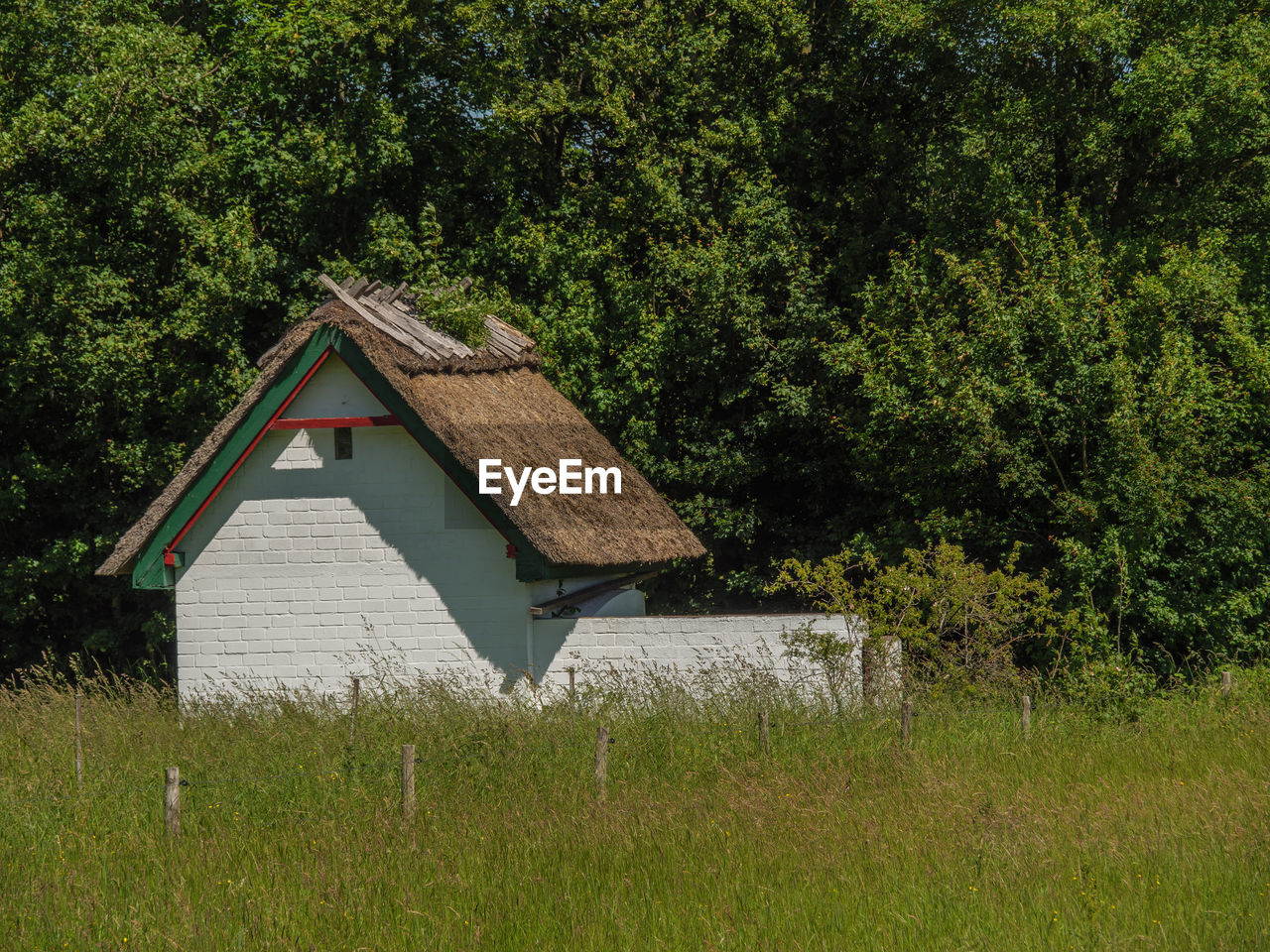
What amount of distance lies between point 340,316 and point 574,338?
21.8ft

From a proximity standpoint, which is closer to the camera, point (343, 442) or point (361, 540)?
point (361, 540)

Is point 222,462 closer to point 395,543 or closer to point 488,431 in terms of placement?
point 395,543

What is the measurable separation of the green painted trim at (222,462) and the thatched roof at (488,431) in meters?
0.08

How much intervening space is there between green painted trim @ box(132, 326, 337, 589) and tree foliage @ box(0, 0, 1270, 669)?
3.66 metres

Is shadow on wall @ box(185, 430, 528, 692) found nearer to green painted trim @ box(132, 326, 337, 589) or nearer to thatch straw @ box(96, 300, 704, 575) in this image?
green painted trim @ box(132, 326, 337, 589)

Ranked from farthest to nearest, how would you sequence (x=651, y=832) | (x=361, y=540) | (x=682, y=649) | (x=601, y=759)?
(x=361, y=540), (x=682, y=649), (x=601, y=759), (x=651, y=832)

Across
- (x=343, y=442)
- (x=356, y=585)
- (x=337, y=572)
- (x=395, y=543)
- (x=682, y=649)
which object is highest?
(x=343, y=442)

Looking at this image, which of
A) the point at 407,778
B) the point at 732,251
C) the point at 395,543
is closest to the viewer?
the point at 407,778

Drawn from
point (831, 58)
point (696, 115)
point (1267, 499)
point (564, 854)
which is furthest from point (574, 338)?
point (564, 854)

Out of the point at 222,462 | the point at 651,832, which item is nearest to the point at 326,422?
the point at 222,462

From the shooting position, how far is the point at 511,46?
21266mm

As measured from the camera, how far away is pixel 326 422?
47.4 feet

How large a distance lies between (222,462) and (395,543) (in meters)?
2.36

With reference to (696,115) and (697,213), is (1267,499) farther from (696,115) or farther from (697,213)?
(696,115)
